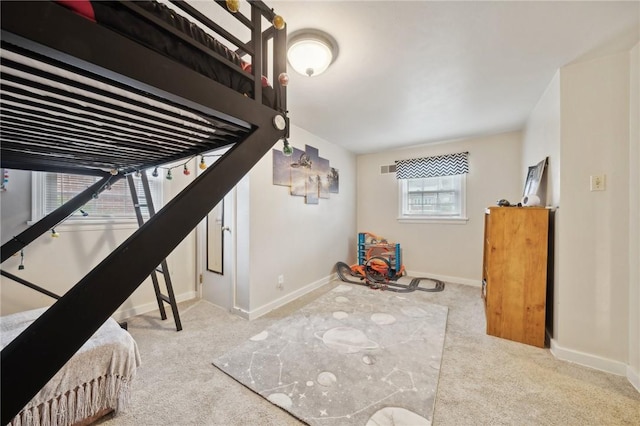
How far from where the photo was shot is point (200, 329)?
222 cm

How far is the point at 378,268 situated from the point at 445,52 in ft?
9.32

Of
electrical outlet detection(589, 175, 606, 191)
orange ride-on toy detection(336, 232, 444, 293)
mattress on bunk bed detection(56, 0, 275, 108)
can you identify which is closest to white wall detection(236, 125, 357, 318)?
orange ride-on toy detection(336, 232, 444, 293)

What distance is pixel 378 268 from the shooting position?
3662 mm

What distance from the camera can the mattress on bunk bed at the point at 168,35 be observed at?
20.2 inches

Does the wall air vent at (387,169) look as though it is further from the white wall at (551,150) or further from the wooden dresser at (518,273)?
the wooden dresser at (518,273)

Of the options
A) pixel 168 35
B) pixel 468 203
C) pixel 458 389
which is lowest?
pixel 458 389

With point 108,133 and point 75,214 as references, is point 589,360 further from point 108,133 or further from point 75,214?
point 75,214

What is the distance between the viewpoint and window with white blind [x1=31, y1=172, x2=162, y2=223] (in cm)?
196

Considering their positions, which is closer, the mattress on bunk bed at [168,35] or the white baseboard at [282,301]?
the mattress on bunk bed at [168,35]

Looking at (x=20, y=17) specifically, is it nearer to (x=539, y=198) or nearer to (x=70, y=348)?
(x=70, y=348)

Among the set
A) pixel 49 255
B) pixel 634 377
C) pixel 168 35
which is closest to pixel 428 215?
pixel 634 377

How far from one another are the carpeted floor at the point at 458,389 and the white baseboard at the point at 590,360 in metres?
0.06

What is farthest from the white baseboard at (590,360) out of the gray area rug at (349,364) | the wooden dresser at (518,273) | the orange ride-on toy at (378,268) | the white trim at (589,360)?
the orange ride-on toy at (378,268)

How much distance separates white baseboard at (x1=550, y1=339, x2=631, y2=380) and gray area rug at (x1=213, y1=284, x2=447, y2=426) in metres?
0.79
